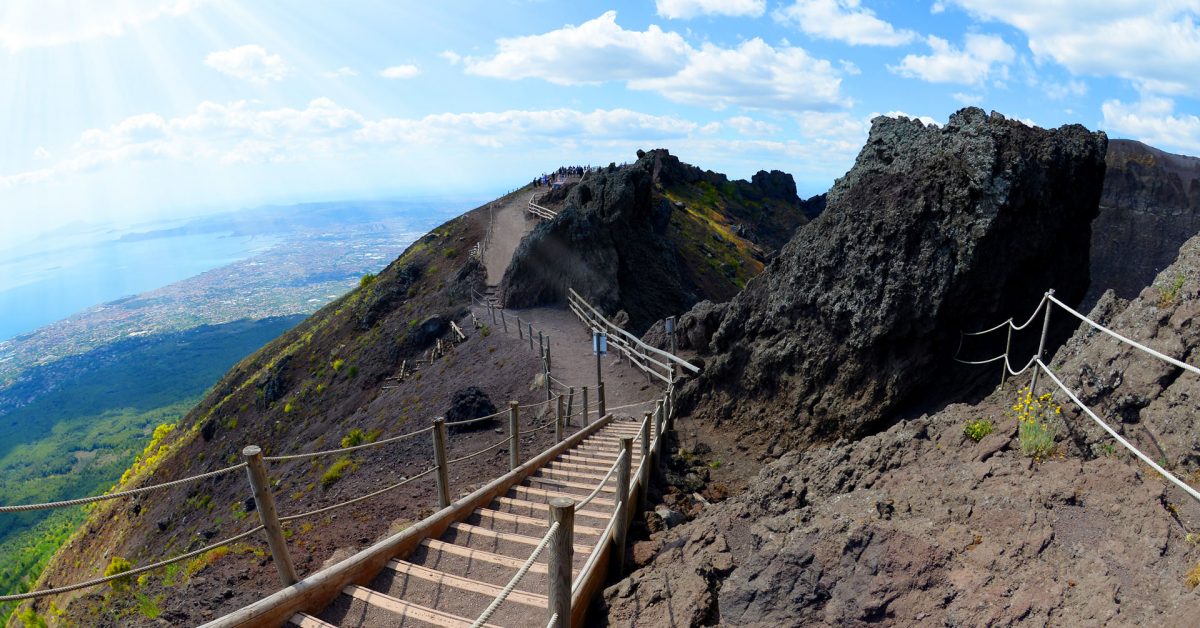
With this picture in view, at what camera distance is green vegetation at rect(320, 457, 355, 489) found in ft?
54.8

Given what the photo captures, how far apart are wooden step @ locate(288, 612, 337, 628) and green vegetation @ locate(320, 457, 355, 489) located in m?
12.5

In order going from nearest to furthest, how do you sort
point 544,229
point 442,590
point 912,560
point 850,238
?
point 912,560
point 442,590
point 850,238
point 544,229

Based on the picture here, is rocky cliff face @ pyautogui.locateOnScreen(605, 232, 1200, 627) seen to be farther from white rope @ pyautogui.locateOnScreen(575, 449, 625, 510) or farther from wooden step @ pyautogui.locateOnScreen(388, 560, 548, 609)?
white rope @ pyautogui.locateOnScreen(575, 449, 625, 510)

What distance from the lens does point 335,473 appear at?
16.9m

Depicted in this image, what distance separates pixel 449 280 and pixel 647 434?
1172 inches

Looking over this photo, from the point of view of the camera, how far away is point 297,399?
3103 centimetres

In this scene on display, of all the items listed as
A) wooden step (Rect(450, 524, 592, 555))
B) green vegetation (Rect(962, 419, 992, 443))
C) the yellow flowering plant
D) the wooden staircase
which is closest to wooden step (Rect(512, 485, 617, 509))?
the wooden staircase

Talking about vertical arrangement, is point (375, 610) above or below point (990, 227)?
below

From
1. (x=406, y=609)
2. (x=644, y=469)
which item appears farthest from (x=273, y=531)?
(x=644, y=469)

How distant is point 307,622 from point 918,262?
10481mm

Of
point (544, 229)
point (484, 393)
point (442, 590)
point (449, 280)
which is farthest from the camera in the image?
point (449, 280)

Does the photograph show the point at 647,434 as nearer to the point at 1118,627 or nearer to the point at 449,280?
the point at 1118,627

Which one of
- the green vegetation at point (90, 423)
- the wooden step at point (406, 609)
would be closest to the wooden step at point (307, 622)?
the wooden step at point (406, 609)

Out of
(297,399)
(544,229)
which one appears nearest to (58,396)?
(297,399)
